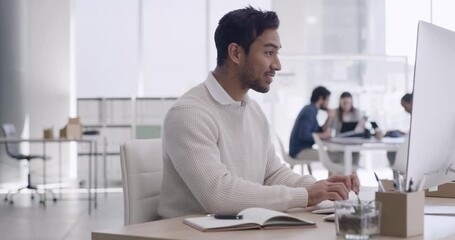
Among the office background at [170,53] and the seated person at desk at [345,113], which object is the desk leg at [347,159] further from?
the office background at [170,53]

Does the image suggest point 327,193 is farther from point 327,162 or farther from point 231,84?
point 327,162

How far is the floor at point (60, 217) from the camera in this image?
259 inches

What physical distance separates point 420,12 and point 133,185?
10.5 meters

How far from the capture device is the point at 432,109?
6.59ft

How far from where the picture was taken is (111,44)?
11.9 metres

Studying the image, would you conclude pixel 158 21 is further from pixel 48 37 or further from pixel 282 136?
pixel 282 136

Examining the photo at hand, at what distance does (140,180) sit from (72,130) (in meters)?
6.26

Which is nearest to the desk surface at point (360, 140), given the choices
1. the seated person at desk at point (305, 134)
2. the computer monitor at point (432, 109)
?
the seated person at desk at point (305, 134)

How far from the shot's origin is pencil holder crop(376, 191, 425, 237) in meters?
1.83

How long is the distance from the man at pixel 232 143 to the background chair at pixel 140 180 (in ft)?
0.31

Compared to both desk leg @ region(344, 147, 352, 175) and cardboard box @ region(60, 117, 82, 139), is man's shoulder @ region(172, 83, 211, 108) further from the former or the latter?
cardboard box @ region(60, 117, 82, 139)

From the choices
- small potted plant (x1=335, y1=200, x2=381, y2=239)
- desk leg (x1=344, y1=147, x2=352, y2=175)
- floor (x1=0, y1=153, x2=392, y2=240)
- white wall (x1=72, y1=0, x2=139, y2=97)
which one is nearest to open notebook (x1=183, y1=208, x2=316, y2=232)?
small potted plant (x1=335, y1=200, x2=381, y2=239)

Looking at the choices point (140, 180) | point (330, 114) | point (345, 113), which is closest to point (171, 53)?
point (330, 114)

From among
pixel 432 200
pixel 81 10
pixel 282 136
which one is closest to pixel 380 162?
pixel 282 136
